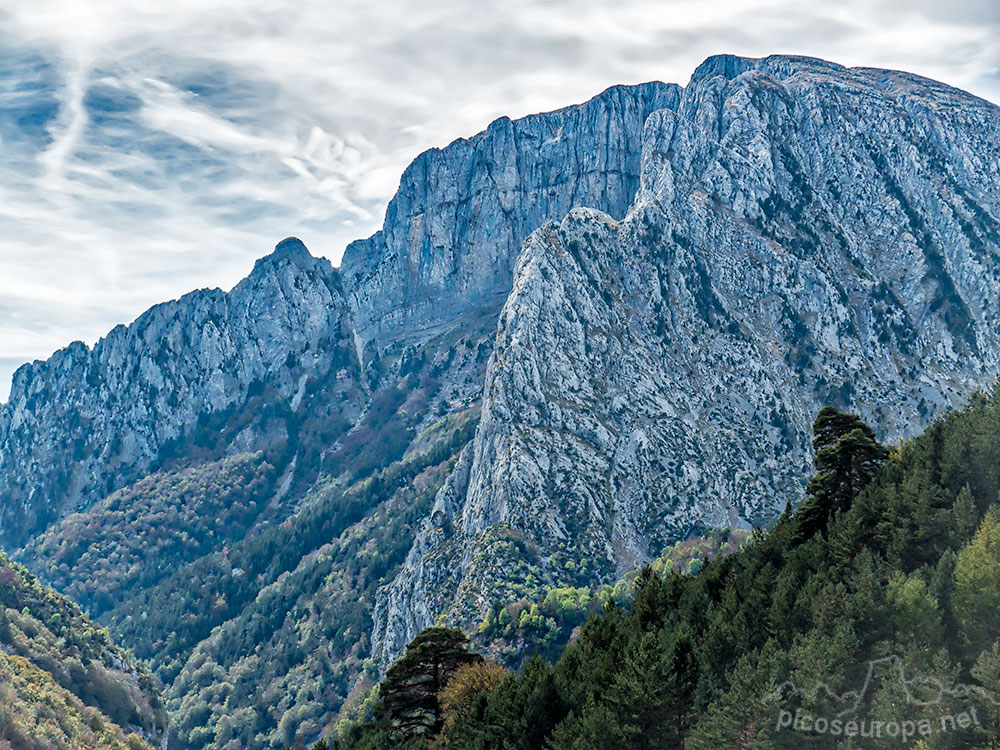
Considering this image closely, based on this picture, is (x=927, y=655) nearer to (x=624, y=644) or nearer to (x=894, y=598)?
(x=894, y=598)

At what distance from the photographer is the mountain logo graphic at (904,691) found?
49.9 meters

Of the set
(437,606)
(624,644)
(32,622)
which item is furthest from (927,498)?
(32,622)

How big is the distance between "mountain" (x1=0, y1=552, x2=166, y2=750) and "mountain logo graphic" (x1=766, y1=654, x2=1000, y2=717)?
12036cm

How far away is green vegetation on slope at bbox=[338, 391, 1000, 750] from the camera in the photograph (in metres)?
53.7

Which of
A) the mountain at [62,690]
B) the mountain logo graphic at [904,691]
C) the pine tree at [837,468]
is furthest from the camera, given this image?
the mountain at [62,690]

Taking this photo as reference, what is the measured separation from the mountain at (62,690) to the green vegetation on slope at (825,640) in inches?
3270

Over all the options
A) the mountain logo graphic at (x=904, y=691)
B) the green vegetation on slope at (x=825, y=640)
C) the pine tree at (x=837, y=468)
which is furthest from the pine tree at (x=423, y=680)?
the pine tree at (x=837, y=468)

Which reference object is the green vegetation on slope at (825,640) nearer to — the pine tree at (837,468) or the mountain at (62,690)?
the pine tree at (837,468)

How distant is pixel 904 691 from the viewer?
51.6m

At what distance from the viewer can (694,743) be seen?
2191 inches

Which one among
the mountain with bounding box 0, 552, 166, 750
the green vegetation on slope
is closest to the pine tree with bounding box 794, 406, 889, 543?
the green vegetation on slope

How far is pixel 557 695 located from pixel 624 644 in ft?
33.4

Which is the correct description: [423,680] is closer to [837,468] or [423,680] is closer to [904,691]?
[904,691]

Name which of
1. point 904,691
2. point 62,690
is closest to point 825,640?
point 904,691
